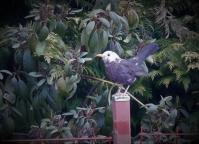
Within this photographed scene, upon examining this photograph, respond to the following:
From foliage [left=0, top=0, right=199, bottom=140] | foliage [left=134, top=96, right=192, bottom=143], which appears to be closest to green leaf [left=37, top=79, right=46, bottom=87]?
foliage [left=0, top=0, right=199, bottom=140]

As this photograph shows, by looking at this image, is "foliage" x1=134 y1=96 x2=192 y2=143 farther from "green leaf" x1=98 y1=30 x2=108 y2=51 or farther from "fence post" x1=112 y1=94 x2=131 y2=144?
"green leaf" x1=98 y1=30 x2=108 y2=51

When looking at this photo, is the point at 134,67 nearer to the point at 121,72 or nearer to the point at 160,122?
the point at 121,72

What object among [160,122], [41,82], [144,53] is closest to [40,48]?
[41,82]

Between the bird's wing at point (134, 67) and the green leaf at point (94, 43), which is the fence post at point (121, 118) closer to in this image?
the bird's wing at point (134, 67)

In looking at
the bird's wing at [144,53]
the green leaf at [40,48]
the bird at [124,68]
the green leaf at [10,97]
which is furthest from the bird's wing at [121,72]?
the green leaf at [10,97]

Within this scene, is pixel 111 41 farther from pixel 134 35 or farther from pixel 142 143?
pixel 142 143

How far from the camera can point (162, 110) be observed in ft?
7.57

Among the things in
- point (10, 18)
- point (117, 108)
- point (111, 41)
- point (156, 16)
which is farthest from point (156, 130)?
point (10, 18)

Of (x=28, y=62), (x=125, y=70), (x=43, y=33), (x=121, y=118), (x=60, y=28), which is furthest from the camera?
(x=60, y=28)

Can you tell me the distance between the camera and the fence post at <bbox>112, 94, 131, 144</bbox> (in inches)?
78.5

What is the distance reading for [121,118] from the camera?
79.0 inches

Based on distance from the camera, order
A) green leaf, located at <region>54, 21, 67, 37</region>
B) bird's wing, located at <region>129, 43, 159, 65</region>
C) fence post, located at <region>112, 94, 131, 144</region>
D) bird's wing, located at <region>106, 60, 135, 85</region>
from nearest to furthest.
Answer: fence post, located at <region>112, 94, 131, 144</region>
bird's wing, located at <region>106, 60, 135, 85</region>
bird's wing, located at <region>129, 43, 159, 65</region>
green leaf, located at <region>54, 21, 67, 37</region>

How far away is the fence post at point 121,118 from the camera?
1994 mm

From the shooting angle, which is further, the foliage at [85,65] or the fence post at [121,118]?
the foliage at [85,65]
